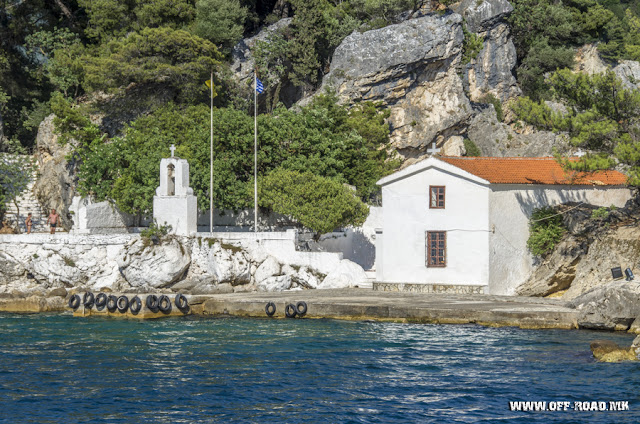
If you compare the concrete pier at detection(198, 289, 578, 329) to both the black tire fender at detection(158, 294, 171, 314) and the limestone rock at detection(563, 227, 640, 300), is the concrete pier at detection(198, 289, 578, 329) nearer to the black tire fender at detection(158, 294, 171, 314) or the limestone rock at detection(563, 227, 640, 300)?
the black tire fender at detection(158, 294, 171, 314)

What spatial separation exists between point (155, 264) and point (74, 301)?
422cm

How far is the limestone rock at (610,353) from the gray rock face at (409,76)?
33.5 metres

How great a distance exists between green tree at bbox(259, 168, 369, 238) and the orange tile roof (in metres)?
5.92

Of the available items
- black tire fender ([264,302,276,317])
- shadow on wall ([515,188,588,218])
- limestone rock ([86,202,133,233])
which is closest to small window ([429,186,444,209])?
shadow on wall ([515,188,588,218])

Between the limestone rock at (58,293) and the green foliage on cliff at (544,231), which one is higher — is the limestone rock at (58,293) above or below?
below

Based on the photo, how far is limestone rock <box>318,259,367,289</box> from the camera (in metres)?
39.5

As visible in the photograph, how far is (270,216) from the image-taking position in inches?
1820

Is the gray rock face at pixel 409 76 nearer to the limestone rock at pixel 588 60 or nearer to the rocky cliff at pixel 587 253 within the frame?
the limestone rock at pixel 588 60

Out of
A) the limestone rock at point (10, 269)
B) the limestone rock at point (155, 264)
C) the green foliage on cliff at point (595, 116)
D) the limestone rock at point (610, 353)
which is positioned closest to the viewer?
the limestone rock at point (610, 353)

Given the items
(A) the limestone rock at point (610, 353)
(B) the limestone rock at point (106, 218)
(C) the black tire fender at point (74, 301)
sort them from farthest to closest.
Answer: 1. (B) the limestone rock at point (106, 218)
2. (C) the black tire fender at point (74, 301)
3. (A) the limestone rock at point (610, 353)

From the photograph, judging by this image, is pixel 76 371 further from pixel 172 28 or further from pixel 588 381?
pixel 172 28

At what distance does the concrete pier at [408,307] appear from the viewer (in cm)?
3062

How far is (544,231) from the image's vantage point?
120 ft

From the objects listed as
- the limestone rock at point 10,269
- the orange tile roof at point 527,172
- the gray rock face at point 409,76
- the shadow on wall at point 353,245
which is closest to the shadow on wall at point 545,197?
the orange tile roof at point 527,172
